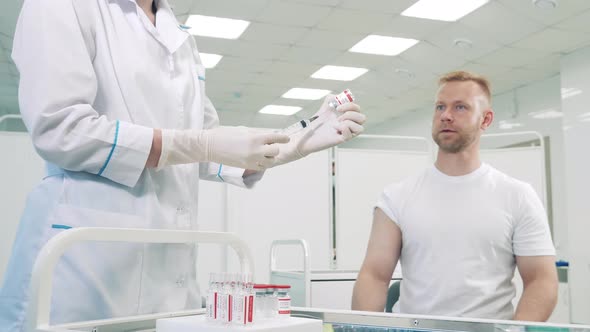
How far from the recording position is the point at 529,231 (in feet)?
6.30

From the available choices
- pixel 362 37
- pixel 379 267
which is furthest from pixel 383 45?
pixel 379 267

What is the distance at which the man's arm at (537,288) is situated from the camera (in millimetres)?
1868

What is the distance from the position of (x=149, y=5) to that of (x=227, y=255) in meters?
2.88

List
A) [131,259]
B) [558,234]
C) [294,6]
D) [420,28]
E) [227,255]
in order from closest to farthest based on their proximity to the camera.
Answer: [131,259] < [227,255] < [294,6] < [420,28] < [558,234]

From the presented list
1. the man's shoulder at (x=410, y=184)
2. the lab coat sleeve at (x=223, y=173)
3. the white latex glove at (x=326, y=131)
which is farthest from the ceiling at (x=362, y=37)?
the white latex glove at (x=326, y=131)

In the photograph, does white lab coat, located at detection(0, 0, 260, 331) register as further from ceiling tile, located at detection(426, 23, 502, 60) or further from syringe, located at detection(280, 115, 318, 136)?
ceiling tile, located at detection(426, 23, 502, 60)

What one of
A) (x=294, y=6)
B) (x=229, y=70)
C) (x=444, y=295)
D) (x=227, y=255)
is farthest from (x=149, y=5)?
(x=229, y=70)

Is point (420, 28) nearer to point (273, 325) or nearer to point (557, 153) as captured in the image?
point (557, 153)

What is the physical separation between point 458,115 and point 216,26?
4180 mm

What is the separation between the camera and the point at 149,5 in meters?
1.30

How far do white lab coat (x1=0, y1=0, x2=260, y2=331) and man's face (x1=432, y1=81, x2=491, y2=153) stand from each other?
3.92 feet

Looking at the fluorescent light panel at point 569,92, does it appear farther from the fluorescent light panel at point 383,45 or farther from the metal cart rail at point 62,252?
the metal cart rail at point 62,252

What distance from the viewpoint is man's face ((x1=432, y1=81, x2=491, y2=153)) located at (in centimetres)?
211

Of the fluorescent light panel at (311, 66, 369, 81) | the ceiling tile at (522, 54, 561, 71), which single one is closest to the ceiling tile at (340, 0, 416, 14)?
the fluorescent light panel at (311, 66, 369, 81)
